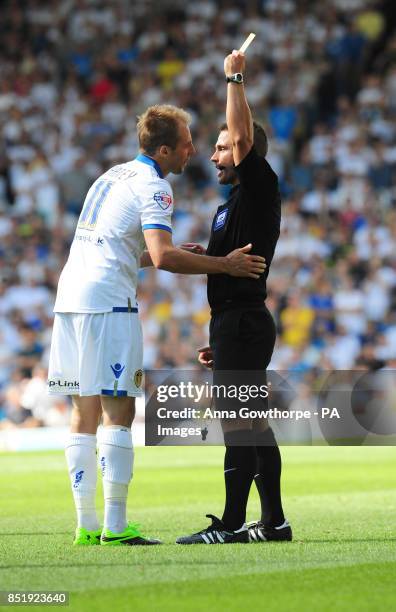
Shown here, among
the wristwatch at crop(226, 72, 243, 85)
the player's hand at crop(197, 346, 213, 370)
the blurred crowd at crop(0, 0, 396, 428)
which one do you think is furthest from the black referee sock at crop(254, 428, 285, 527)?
the blurred crowd at crop(0, 0, 396, 428)

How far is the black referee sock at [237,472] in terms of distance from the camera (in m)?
7.46

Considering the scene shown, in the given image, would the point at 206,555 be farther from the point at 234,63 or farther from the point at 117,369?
the point at 234,63

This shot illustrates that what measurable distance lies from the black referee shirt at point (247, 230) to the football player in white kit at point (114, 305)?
0.56ft

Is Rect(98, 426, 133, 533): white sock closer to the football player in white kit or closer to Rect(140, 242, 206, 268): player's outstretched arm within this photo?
the football player in white kit

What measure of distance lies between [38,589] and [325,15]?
2088cm

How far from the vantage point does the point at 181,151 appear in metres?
7.86

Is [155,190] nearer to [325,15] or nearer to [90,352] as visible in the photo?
[90,352]

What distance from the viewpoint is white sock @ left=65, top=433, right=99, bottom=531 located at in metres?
7.61

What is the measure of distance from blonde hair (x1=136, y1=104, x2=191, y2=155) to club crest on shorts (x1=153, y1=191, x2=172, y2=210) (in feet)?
1.19

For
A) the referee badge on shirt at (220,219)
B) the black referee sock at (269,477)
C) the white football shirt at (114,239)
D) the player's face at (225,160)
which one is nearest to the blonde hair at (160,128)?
the white football shirt at (114,239)

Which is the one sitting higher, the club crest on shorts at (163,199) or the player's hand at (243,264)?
the club crest on shorts at (163,199)

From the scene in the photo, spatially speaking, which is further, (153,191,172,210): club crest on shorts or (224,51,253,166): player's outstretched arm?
(153,191,172,210): club crest on shorts

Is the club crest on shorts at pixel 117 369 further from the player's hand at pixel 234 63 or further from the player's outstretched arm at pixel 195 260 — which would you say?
the player's hand at pixel 234 63

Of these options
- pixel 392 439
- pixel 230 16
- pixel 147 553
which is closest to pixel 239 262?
pixel 147 553
